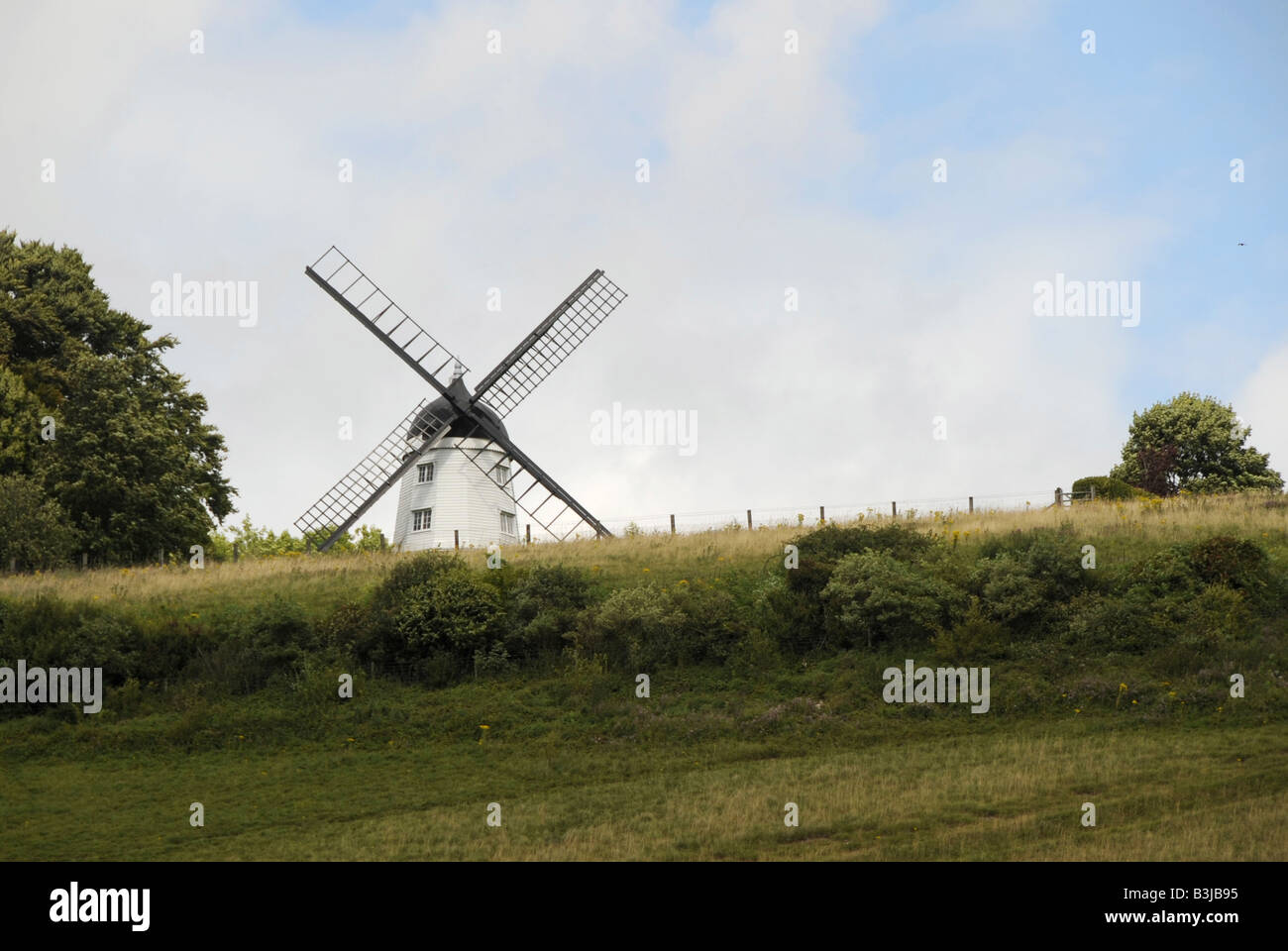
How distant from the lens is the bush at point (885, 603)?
2988 cm

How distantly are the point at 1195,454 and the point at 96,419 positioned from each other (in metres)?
58.4

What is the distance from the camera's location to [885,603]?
30.0 metres

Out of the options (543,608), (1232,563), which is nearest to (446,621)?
(543,608)

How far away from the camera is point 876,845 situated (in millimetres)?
18609

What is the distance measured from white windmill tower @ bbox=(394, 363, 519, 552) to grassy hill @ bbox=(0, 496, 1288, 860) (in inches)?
279

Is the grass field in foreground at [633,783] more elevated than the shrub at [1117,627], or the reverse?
the shrub at [1117,627]

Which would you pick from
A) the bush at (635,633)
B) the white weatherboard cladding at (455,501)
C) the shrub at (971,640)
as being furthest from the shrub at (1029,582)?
the white weatherboard cladding at (455,501)

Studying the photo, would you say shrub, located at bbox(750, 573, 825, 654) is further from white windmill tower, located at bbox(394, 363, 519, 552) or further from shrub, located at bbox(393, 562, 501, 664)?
white windmill tower, located at bbox(394, 363, 519, 552)

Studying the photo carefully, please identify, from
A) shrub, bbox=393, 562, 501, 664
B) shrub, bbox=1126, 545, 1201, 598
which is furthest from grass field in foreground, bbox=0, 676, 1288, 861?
shrub, bbox=1126, 545, 1201, 598

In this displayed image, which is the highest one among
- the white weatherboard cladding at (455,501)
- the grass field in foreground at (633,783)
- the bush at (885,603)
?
the white weatherboard cladding at (455,501)

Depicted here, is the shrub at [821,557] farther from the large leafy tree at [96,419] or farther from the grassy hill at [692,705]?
the large leafy tree at [96,419]

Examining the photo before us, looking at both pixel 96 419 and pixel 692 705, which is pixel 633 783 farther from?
pixel 96 419

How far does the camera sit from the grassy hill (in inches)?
790

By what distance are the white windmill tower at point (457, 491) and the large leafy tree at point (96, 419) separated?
9007 millimetres
